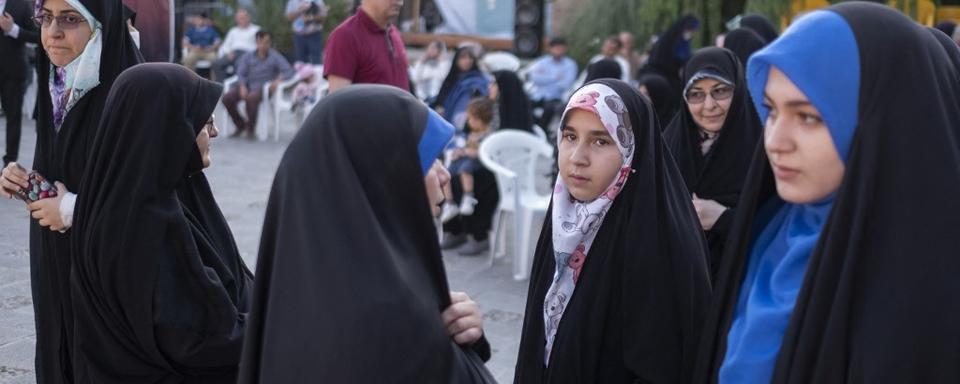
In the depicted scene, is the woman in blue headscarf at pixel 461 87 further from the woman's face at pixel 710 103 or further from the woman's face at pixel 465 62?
the woman's face at pixel 710 103

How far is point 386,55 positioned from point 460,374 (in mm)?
4531

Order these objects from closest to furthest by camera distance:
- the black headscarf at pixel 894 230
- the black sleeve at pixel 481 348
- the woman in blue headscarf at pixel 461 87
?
the black headscarf at pixel 894 230 < the black sleeve at pixel 481 348 < the woman in blue headscarf at pixel 461 87

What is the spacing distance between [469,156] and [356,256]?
647 centimetres

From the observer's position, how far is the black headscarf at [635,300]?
2.85 meters

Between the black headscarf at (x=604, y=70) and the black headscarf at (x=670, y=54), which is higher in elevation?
the black headscarf at (x=670, y=54)

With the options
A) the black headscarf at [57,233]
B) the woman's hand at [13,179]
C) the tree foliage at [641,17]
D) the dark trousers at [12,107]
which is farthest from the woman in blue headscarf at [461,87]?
the tree foliage at [641,17]

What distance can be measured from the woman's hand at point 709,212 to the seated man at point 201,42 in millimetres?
14445

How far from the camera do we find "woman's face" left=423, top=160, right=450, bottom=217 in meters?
2.16

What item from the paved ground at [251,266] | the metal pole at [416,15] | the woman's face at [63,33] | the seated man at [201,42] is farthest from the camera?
the metal pole at [416,15]

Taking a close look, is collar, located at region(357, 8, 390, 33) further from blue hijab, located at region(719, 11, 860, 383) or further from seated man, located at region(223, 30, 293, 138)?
seated man, located at region(223, 30, 293, 138)

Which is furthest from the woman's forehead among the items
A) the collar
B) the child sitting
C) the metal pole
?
the metal pole

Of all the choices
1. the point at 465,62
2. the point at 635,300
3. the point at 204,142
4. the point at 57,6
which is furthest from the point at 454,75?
the point at 635,300

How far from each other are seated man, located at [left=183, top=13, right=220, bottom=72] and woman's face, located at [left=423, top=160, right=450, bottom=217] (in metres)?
16.0

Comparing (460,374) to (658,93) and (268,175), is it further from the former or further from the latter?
(268,175)
